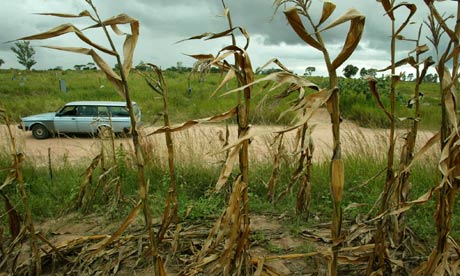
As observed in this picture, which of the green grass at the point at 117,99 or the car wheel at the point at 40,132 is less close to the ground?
the green grass at the point at 117,99

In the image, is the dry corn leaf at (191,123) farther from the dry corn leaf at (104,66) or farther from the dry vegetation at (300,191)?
the dry corn leaf at (104,66)

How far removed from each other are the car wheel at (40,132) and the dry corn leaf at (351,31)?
1042cm

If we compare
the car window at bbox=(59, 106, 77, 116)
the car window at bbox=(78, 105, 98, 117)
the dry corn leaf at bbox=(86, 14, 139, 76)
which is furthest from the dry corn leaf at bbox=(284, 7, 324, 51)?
the car window at bbox=(59, 106, 77, 116)

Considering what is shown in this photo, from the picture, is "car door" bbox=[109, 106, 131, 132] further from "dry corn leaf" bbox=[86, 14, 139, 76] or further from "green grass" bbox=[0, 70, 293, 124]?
"dry corn leaf" bbox=[86, 14, 139, 76]

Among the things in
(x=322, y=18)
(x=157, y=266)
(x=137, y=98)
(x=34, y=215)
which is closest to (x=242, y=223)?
(x=157, y=266)

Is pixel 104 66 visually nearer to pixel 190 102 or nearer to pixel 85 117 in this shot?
pixel 85 117

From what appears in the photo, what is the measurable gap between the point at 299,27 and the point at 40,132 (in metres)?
10.5

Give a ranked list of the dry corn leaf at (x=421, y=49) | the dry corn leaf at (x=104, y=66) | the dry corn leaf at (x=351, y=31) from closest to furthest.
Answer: the dry corn leaf at (x=351, y=31), the dry corn leaf at (x=104, y=66), the dry corn leaf at (x=421, y=49)

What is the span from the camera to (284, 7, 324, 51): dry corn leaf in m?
1.23

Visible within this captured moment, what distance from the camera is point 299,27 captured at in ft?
4.18

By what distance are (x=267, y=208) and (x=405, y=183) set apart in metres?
1.54

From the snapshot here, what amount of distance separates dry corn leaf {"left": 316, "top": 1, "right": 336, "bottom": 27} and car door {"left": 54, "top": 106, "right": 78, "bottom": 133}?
390 inches

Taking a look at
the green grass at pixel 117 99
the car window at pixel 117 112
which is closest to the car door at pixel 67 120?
the car window at pixel 117 112

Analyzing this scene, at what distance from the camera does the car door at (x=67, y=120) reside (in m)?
10.1
